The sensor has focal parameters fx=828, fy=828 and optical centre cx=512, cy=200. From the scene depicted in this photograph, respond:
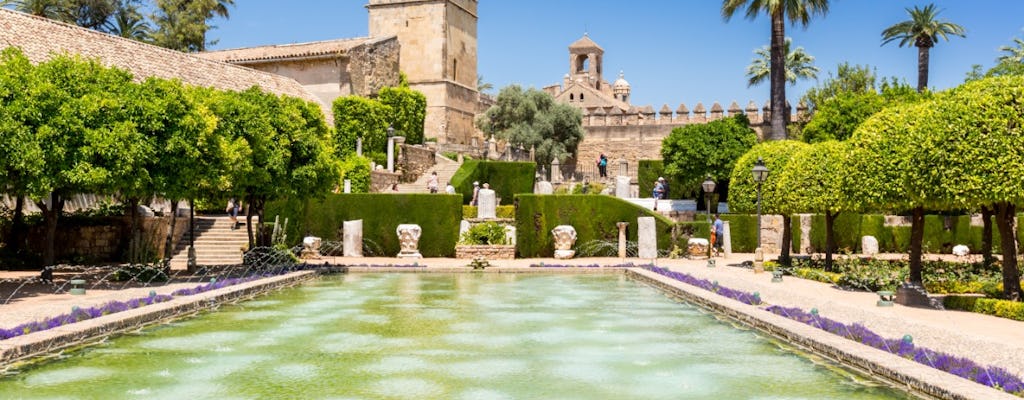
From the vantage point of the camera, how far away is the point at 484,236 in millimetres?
24125

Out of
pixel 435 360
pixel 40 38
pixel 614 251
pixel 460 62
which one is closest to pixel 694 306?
pixel 435 360

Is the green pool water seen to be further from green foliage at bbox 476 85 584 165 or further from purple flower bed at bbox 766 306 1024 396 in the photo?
green foliage at bbox 476 85 584 165

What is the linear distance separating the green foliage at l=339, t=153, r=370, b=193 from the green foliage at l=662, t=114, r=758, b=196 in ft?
45.7

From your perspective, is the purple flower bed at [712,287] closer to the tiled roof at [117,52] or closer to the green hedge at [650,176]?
the tiled roof at [117,52]

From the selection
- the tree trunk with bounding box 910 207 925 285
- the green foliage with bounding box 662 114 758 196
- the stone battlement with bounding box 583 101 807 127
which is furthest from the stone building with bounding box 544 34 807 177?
the tree trunk with bounding box 910 207 925 285

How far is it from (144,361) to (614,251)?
17873 millimetres

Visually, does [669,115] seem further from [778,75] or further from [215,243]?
[215,243]

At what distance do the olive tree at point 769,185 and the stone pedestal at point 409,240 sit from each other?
30.0 feet

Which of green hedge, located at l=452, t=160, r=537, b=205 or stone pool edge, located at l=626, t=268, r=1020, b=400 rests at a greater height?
green hedge, located at l=452, t=160, r=537, b=205

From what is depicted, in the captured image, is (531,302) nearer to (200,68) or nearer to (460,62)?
(200,68)

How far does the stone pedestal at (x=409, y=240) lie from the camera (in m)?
23.9

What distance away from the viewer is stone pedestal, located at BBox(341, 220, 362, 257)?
949 inches

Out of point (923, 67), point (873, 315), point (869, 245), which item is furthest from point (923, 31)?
point (873, 315)

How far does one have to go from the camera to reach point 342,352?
9117mm
